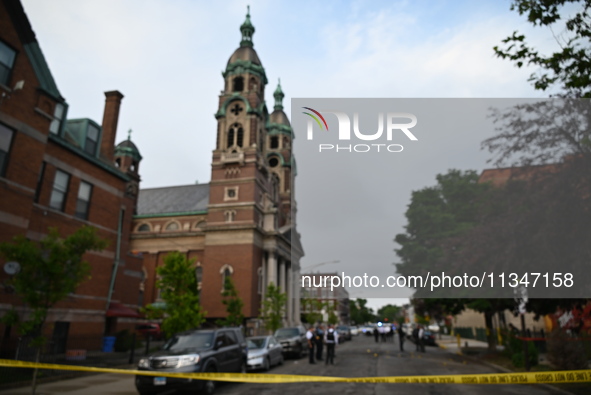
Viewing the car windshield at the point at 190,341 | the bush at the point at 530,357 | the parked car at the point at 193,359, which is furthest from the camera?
the bush at the point at 530,357

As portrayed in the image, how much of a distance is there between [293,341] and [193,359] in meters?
12.3

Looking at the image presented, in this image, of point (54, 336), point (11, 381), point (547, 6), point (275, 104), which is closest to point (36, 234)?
point (54, 336)

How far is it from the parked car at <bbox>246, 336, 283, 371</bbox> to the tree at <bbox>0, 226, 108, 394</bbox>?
23.9 ft

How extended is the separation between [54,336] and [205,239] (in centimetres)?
2886

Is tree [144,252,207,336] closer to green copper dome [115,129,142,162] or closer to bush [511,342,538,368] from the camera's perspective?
bush [511,342,538,368]

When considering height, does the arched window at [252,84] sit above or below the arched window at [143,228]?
above

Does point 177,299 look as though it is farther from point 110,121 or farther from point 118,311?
point 110,121

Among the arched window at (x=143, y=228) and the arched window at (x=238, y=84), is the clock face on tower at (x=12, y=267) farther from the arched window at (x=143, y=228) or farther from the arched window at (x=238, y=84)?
the arched window at (x=238, y=84)

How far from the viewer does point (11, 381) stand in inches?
482

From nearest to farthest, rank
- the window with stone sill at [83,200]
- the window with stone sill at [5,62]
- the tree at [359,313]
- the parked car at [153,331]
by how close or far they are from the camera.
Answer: the window with stone sill at [5,62]
the window with stone sill at [83,200]
the parked car at [153,331]
the tree at [359,313]

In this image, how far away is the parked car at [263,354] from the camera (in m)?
16.6

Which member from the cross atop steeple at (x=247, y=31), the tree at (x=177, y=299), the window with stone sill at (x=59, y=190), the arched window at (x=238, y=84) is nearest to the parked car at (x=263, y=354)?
the tree at (x=177, y=299)

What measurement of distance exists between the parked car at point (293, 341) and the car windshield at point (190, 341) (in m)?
10.8

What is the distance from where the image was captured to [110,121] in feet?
86.2
